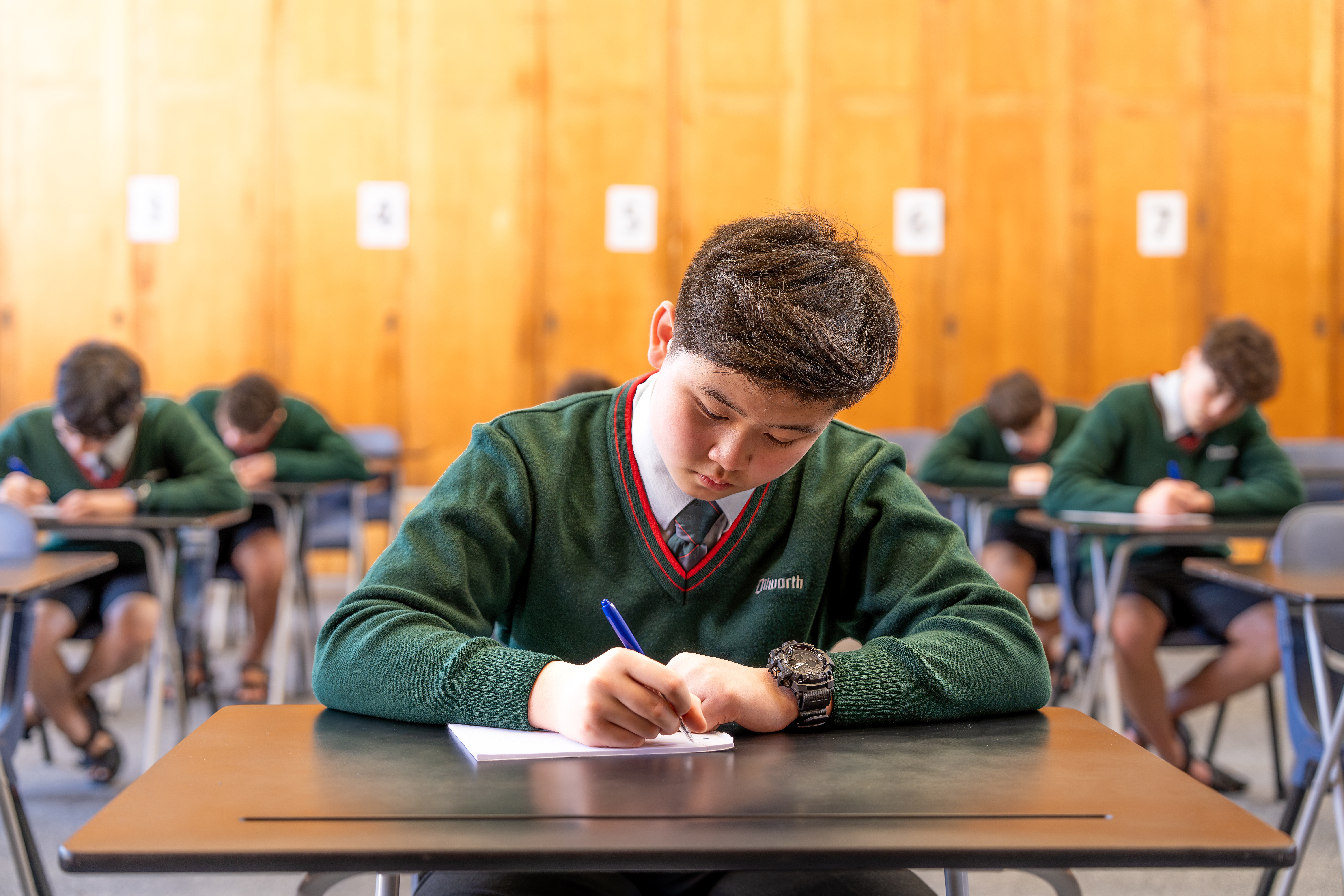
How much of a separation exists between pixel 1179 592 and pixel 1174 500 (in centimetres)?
24

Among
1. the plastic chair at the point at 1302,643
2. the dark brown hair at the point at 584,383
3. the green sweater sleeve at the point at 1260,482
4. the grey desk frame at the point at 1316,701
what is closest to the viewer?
the grey desk frame at the point at 1316,701

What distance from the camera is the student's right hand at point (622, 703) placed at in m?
0.96

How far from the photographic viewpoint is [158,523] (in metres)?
2.83

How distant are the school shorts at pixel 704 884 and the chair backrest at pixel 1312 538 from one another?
1771 millimetres

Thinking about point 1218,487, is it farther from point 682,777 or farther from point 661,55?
point 661,55

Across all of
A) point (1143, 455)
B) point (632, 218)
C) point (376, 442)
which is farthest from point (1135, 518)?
point (632, 218)

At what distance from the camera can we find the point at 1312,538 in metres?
2.50

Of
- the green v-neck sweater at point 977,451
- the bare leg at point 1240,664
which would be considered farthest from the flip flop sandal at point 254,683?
the bare leg at point 1240,664

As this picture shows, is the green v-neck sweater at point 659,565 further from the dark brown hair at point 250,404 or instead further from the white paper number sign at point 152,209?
the white paper number sign at point 152,209

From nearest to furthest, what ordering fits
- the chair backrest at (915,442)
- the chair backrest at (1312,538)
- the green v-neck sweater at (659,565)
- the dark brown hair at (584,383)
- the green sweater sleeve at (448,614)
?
1. the green sweater sleeve at (448,614)
2. the green v-neck sweater at (659,565)
3. the chair backrest at (1312,538)
4. the dark brown hair at (584,383)
5. the chair backrest at (915,442)

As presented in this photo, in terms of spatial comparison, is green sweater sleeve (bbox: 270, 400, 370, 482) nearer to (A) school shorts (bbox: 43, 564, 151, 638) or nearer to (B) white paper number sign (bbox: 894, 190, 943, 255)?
(A) school shorts (bbox: 43, 564, 151, 638)

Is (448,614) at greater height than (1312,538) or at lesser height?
greater

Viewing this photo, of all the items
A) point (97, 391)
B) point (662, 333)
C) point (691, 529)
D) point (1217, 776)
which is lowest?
point (1217, 776)

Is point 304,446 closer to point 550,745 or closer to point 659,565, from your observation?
point 659,565
